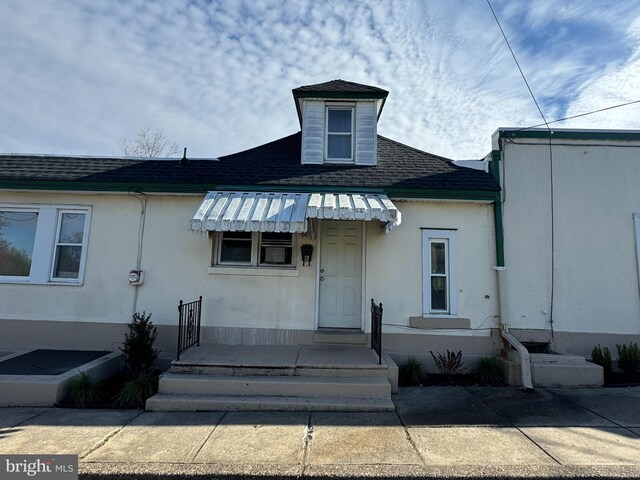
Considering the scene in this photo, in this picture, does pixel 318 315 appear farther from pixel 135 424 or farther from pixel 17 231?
pixel 17 231

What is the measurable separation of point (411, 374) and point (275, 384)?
2.49 meters

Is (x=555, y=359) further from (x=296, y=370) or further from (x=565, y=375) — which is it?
(x=296, y=370)

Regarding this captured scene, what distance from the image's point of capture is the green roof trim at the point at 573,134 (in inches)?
294

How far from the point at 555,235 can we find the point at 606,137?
2.40 meters

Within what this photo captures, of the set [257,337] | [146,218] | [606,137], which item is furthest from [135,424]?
[606,137]

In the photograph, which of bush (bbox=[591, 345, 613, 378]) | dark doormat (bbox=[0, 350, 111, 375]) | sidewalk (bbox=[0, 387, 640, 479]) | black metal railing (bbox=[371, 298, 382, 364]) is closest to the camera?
sidewalk (bbox=[0, 387, 640, 479])

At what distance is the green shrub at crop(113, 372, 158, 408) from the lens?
16.6 ft

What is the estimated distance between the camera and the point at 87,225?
7.11m

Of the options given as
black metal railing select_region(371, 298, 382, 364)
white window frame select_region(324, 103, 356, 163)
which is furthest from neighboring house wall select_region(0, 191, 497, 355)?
white window frame select_region(324, 103, 356, 163)

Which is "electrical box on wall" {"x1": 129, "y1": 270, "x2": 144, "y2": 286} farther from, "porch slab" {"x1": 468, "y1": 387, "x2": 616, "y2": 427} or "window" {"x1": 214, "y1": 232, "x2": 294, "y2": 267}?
"porch slab" {"x1": 468, "y1": 387, "x2": 616, "y2": 427}

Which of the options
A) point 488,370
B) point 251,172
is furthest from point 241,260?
point 488,370

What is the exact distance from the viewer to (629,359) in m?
6.63

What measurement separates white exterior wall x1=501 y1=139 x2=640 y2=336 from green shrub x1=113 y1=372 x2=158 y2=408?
6525 millimetres

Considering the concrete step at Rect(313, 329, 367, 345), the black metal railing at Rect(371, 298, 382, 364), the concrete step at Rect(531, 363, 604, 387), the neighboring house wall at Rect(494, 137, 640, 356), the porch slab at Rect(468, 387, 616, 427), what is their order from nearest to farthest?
the porch slab at Rect(468, 387, 616, 427) → the black metal railing at Rect(371, 298, 382, 364) → the concrete step at Rect(531, 363, 604, 387) → the concrete step at Rect(313, 329, 367, 345) → the neighboring house wall at Rect(494, 137, 640, 356)
